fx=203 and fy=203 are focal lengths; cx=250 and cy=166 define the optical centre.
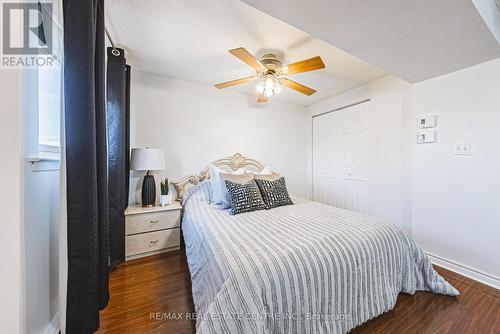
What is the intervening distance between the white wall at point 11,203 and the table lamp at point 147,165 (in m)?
1.53

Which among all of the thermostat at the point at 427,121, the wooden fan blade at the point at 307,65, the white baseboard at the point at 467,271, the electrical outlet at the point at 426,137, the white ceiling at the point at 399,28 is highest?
the white ceiling at the point at 399,28

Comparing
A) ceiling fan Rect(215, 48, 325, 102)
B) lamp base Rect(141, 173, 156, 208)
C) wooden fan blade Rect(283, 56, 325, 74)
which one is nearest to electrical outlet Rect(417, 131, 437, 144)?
ceiling fan Rect(215, 48, 325, 102)

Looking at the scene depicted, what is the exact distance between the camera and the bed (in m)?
0.99

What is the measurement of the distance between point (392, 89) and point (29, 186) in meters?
3.60

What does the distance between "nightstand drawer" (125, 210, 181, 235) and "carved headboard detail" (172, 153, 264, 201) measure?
0.38 metres

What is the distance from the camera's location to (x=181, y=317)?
58.1 inches

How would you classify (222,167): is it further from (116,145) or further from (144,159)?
(116,145)

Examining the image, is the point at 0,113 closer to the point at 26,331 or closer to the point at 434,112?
the point at 26,331

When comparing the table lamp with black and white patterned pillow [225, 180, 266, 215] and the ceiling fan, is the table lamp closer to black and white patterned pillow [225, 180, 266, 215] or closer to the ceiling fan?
black and white patterned pillow [225, 180, 266, 215]

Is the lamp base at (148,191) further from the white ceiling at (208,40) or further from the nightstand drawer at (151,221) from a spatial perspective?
the white ceiling at (208,40)

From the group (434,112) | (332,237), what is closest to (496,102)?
(434,112)

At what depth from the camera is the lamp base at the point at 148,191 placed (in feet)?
8.23

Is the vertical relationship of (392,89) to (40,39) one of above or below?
above

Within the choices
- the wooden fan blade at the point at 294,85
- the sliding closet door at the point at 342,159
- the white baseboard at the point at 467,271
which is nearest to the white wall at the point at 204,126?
the sliding closet door at the point at 342,159
